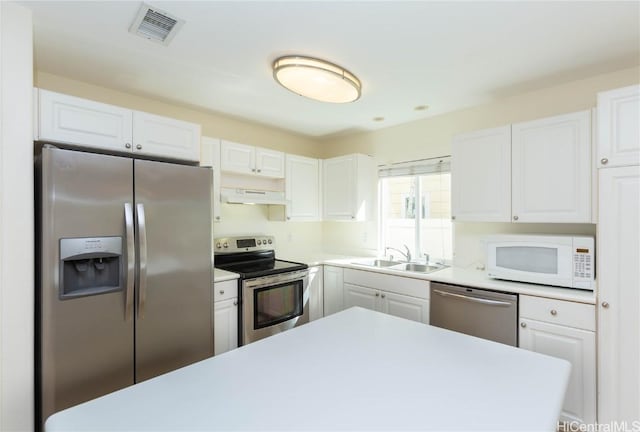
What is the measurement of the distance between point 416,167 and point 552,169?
1.31 meters

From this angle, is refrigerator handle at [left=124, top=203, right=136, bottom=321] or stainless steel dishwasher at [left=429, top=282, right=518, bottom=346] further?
stainless steel dishwasher at [left=429, top=282, right=518, bottom=346]

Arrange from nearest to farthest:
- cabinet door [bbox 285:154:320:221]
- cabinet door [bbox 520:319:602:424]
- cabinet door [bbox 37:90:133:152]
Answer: cabinet door [bbox 37:90:133:152] → cabinet door [bbox 520:319:602:424] → cabinet door [bbox 285:154:320:221]

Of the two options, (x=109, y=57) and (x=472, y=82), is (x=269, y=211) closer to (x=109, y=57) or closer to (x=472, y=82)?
(x=109, y=57)

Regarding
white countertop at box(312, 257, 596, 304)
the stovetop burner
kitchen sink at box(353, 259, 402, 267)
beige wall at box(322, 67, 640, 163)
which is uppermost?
beige wall at box(322, 67, 640, 163)

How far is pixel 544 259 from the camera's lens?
2.17 m

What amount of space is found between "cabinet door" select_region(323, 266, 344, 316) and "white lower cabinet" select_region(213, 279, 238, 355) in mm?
1091

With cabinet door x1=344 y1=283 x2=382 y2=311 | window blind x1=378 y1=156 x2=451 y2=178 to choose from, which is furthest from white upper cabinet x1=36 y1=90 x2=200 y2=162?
window blind x1=378 y1=156 x2=451 y2=178

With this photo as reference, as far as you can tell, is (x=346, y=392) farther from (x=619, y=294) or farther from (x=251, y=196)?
(x=251, y=196)

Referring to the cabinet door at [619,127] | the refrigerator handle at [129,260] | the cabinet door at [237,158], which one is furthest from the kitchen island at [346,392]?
the cabinet door at [237,158]

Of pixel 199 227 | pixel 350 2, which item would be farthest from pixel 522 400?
pixel 199 227

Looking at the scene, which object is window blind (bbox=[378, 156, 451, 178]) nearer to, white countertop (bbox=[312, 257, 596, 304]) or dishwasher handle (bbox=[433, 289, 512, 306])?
white countertop (bbox=[312, 257, 596, 304])

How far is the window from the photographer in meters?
3.18

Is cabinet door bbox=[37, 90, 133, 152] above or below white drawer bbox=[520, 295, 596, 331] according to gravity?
above

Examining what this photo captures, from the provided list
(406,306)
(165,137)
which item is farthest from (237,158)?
(406,306)
